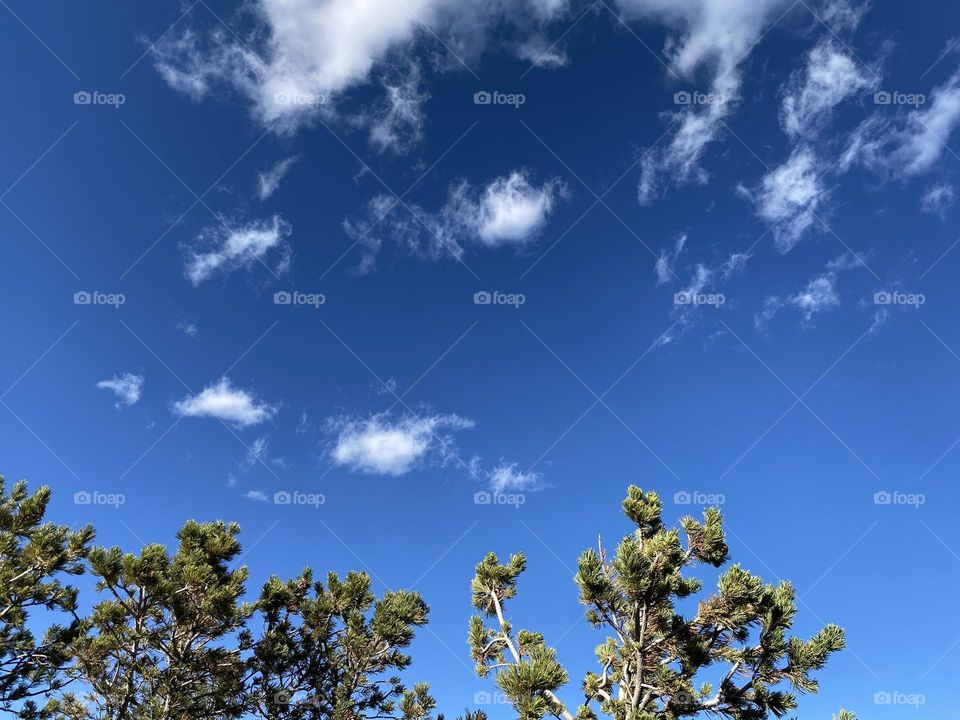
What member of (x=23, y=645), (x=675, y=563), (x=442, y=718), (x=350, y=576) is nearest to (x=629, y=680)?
(x=675, y=563)

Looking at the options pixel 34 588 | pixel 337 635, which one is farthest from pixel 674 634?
pixel 34 588

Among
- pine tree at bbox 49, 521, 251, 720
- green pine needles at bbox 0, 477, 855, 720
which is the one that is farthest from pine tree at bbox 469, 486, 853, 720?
pine tree at bbox 49, 521, 251, 720

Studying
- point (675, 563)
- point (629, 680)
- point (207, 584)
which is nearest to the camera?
point (675, 563)

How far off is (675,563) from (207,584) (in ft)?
31.4

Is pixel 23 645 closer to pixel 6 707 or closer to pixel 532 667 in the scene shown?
pixel 6 707


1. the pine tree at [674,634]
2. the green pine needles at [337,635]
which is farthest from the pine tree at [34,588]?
the pine tree at [674,634]

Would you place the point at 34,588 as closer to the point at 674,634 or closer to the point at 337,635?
the point at 337,635

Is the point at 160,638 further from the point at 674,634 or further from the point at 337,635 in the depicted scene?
the point at 674,634

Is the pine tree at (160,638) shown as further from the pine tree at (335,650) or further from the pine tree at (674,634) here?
the pine tree at (674,634)

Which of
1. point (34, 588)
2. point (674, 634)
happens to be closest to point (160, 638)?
point (34, 588)

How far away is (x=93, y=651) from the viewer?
10922 mm

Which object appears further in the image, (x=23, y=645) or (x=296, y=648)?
(x=296, y=648)

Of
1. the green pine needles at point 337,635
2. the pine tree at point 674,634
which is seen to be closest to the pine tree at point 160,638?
the green pine needles at point 337,635

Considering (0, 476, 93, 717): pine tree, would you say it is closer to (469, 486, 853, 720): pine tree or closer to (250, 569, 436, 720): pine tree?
(250, 569, 436, 720): pine tree
